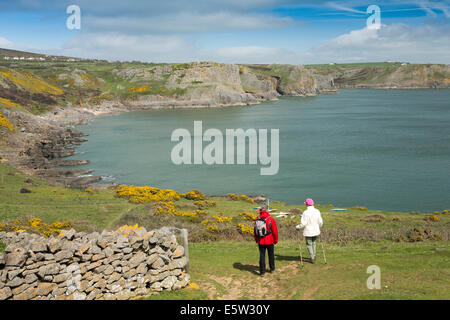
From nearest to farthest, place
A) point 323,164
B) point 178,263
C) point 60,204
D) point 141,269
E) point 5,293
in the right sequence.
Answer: point 5,293 → point 141,269 → point 178,263 → point 60,204 → point 323,164

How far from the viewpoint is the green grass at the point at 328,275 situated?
962 centimetres

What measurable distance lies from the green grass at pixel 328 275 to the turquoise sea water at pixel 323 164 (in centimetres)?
2537

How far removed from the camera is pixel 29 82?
12312 cm

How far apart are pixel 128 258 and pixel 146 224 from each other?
13.7 meters

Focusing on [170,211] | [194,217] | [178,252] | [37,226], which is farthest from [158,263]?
[170,211]

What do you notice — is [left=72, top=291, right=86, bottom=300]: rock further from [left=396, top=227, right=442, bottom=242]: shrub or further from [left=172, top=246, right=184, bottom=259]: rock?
[left=396, top=227, right=442, bottom=242]: shrub

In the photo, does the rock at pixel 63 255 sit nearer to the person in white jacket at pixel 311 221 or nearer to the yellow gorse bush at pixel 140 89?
the person in white jacket at pixel 311 221

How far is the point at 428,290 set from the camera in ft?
30.6

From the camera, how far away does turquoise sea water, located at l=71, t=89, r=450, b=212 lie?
41.7 meters

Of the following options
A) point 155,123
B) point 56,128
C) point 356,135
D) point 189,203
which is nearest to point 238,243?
point 189,203

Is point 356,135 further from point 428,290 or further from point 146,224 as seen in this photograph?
point 428,290

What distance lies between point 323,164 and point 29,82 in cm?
10991

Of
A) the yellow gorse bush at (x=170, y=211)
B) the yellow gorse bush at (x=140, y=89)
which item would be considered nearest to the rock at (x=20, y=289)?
the yellow gorse bush at (x=170, y=211)

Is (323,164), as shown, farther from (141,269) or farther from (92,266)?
(92,266)
